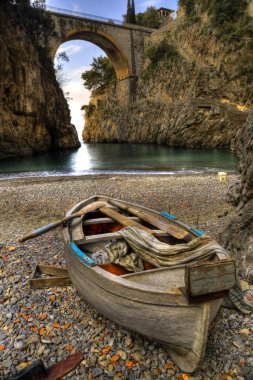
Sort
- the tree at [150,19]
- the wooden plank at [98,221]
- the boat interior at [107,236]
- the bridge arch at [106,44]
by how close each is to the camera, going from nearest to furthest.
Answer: the boat interior at [107,236] → the wooden plank at [98,221] → the bridge arch at [106,44] → the tree at [150,19]

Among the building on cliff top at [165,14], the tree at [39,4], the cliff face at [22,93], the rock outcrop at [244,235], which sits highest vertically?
the building on cliff top at [165,14]

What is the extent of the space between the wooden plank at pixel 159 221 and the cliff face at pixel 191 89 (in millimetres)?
29063

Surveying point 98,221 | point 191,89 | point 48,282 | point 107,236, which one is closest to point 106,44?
point 191,89

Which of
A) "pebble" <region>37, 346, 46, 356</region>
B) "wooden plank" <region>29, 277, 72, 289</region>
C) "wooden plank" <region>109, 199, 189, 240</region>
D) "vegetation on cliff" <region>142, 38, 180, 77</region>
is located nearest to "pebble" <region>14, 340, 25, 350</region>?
"pebble" <region>37, 346, 46, 356</region>

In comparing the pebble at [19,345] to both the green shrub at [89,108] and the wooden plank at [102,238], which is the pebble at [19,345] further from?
the green shrub at [89,108]

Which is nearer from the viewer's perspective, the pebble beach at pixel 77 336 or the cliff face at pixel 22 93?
the pebble beach at pixel 77 336

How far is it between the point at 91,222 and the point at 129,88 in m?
52.4

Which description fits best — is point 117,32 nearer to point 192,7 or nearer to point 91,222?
point 192,7

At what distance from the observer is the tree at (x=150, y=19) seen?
5991cm

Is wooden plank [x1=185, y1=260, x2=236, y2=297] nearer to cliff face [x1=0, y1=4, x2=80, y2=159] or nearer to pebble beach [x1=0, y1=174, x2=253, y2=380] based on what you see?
pebble beach [x1=0, y1=174, x2=253, y2=380]

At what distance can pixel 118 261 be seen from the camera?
385cm

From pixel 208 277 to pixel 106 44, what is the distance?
54939mm

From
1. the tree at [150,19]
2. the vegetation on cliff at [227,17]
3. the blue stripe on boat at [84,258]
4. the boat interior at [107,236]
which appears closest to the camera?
the blue stripe on boat at [84,258]

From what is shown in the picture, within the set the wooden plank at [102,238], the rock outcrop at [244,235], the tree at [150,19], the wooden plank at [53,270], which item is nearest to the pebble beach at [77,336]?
the wooden plank at [53,270]
